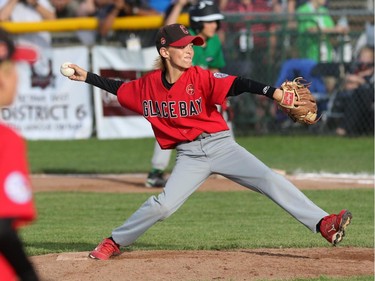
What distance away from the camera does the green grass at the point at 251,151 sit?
12852mm

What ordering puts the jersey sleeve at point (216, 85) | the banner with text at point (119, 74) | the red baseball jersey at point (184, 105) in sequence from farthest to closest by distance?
the banner with text at point (119, 74)
the red baseball jersey at point (184, 105)
the jersey sleeve at point (216, 85)

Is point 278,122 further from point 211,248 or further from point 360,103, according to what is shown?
point 211,248

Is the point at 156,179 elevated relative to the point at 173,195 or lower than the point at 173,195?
lower

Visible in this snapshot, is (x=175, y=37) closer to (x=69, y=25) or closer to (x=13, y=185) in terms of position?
(x=13, y=185)

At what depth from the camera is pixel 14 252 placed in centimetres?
334

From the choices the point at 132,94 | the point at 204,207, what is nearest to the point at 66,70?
the point at 132,94

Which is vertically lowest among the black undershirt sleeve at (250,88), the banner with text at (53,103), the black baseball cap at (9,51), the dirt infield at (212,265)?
the banner with text at (53,103)

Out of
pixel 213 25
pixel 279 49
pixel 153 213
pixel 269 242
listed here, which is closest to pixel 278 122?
pixel 279 49

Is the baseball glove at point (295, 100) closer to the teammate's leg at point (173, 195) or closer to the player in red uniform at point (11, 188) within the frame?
the teammate's leg at point (173, 195)

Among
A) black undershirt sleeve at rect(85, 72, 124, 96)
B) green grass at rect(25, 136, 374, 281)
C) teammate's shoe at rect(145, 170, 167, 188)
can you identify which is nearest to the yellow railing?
green grass at rect(25, 136, 374, 281)

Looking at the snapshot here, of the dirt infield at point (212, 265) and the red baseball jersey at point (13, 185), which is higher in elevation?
the red baseball jersey at point (13, 185)

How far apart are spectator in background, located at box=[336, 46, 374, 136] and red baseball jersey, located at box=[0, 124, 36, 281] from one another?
1175cm

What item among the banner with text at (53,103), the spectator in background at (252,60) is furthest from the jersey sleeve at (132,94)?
the banner with text at (53,103)

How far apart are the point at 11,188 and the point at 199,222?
18.5 ft
